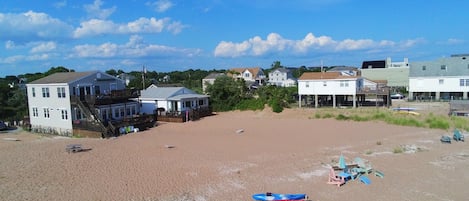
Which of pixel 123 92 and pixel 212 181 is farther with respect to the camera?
pixel 123 92

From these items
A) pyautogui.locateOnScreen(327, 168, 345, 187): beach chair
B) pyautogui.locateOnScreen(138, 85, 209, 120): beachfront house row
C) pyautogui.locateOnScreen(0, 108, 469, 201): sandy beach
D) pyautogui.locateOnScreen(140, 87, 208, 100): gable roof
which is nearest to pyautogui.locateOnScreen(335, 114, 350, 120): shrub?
pyautogui.locateOnScreen(0, 108, 469, 201): sandy beach

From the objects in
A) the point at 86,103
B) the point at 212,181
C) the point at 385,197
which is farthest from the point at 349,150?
the point at 86,103

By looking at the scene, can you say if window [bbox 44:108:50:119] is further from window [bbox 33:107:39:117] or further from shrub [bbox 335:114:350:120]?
shrub [bbox 335:114:350:120]

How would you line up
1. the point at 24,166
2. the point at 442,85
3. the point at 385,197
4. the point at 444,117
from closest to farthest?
1. the point at 385,197
2. the point at 24,166
3. the point at 444,117
4. the point at 442,85

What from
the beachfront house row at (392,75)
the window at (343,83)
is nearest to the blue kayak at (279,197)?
the window at (343,83)

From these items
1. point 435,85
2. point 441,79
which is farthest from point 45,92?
point 441,79

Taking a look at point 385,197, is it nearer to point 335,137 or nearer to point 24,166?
point 335,137

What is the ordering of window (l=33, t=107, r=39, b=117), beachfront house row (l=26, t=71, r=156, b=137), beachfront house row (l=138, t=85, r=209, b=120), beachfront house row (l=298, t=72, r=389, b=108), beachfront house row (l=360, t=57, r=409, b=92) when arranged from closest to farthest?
1. beachfront house row (l=26, t=71, r=156, b=137)
2. window (l=33, t=107, r=39, b=117)
3. beachfront house row (l=138, t=85, r=209, b=120)
4. beachfront house row (l=298, t=72, r=389, b=108)
5. beachfront house row (l=360, t=57, r=409, b=92)
